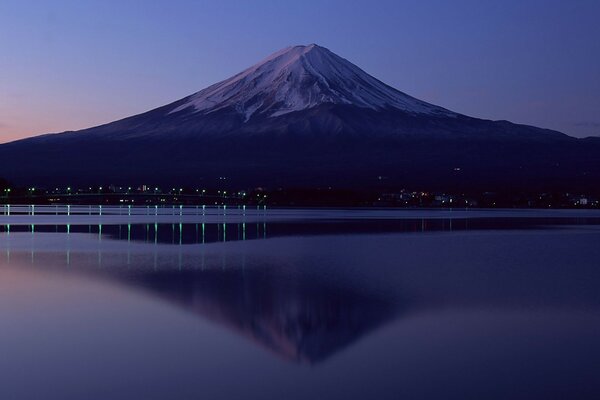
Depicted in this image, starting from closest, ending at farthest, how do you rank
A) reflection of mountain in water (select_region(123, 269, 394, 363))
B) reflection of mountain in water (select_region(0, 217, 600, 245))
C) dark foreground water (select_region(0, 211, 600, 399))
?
dark foreground water (select_region(0, 211, 600, 399)), reflection of mountain in water (select_region(123, 269, 394, 363)), reflection of mountain in water (select_region(0, 217, 600, 245))

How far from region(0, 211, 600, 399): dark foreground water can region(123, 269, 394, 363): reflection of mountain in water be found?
32 millimetres

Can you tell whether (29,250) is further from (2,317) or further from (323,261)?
(2,317)

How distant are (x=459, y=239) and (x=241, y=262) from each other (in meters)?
12.8

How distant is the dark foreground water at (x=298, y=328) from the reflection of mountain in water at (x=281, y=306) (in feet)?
0.11

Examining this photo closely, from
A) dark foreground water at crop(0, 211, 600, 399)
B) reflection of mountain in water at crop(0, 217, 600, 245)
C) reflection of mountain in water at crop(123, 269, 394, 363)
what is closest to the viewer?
dark foreground water at crop(0, 211, 600, 399)

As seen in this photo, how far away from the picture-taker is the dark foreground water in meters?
7.20

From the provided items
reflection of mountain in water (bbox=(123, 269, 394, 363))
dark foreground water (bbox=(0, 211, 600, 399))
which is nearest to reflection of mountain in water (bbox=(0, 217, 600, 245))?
dark foreground water (bbox=(0, 211, 600, 399))

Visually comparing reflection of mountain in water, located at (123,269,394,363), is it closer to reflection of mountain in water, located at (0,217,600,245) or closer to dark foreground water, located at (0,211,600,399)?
dark foreground water, located at (0,211,600,399)

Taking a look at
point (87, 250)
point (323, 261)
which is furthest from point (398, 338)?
point (87, 250)

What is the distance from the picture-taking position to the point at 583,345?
29.6 ft

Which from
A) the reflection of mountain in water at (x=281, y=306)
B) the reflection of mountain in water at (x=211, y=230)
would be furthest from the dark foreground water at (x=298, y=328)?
the reflection of mountain in water at (x=211, y=230)

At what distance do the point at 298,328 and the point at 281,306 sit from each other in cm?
193

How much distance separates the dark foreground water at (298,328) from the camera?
23.6 ft

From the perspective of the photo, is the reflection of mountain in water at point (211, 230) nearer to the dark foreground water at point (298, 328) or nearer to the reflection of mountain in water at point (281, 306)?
the dark foreground water at point (298, 328)
